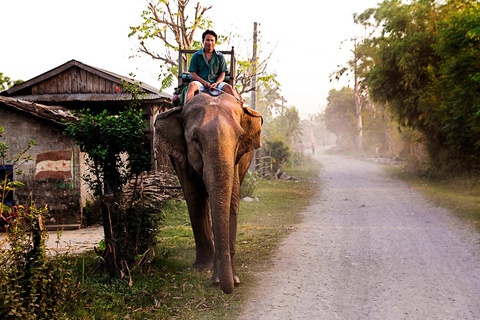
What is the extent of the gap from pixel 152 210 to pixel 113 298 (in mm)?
1697

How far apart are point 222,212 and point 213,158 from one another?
2.15ft

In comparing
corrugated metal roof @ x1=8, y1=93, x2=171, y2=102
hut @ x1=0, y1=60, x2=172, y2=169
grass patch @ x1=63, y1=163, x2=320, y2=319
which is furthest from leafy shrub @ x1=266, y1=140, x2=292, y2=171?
grass patch @ x1=63, y1=163, x2=320, y2=319

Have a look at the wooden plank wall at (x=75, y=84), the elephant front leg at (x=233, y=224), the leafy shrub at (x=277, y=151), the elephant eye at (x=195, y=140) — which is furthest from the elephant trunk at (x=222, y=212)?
the leafy shrub at (x=277, y=151)

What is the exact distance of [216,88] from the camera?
233 inches

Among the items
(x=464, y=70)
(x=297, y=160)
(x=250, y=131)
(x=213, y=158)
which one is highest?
(x=464, y=70)

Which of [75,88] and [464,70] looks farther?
[75,88]

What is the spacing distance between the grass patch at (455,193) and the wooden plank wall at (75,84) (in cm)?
1211

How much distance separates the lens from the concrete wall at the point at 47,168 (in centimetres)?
1024

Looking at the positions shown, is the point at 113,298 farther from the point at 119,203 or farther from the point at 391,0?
the point at 391,0

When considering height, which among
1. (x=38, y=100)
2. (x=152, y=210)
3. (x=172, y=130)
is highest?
(x=38, y=100)

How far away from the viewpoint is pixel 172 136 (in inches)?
214

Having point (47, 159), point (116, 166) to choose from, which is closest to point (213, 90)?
point (116, 166)

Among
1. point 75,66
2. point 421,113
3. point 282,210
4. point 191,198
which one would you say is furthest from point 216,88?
point 421,113

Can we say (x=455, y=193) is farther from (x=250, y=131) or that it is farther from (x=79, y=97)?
(x=79, y=97)
